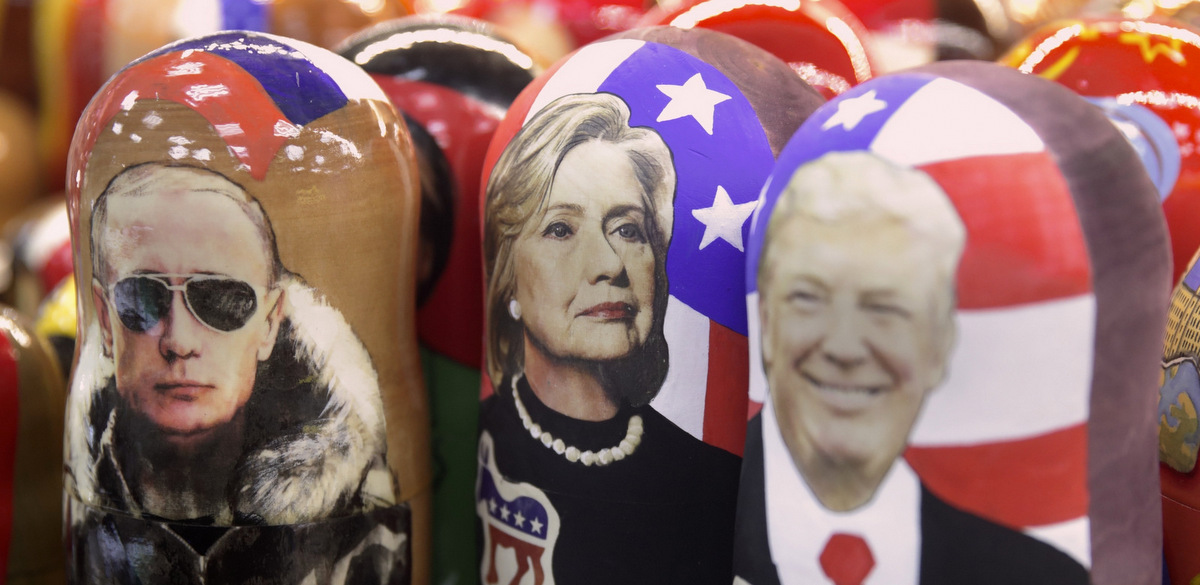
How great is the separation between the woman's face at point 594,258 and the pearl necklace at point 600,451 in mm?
61

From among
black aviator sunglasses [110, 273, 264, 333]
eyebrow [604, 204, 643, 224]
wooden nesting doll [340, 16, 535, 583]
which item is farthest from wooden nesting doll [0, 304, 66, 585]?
eyebrow [604, 204, 643, 224]

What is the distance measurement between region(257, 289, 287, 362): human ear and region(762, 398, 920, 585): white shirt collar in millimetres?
386

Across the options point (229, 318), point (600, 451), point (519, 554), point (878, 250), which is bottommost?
point (519, 554)

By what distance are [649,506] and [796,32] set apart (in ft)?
1.84

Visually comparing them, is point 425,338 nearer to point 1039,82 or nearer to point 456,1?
point 1039,82

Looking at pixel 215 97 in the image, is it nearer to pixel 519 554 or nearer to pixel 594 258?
pixel 594 258

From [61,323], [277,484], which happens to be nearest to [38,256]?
[61,323]

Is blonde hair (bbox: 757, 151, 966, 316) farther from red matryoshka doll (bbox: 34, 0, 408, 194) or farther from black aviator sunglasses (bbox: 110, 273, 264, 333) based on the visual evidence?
red matryoshka doll (bbox: 34, 0, 408, 194)

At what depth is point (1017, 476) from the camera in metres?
0.61

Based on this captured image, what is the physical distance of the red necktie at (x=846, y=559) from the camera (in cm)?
64

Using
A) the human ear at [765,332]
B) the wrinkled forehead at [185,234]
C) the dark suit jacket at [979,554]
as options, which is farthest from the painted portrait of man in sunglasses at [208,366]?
the dark suit jacket at [979,554]

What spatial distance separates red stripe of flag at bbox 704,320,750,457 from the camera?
787 mm

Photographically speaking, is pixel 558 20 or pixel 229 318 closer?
pixel 229 318

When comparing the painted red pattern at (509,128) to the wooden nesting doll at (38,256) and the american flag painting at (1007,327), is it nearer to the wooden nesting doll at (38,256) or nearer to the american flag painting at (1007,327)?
the american flag painting at (1007,327)
